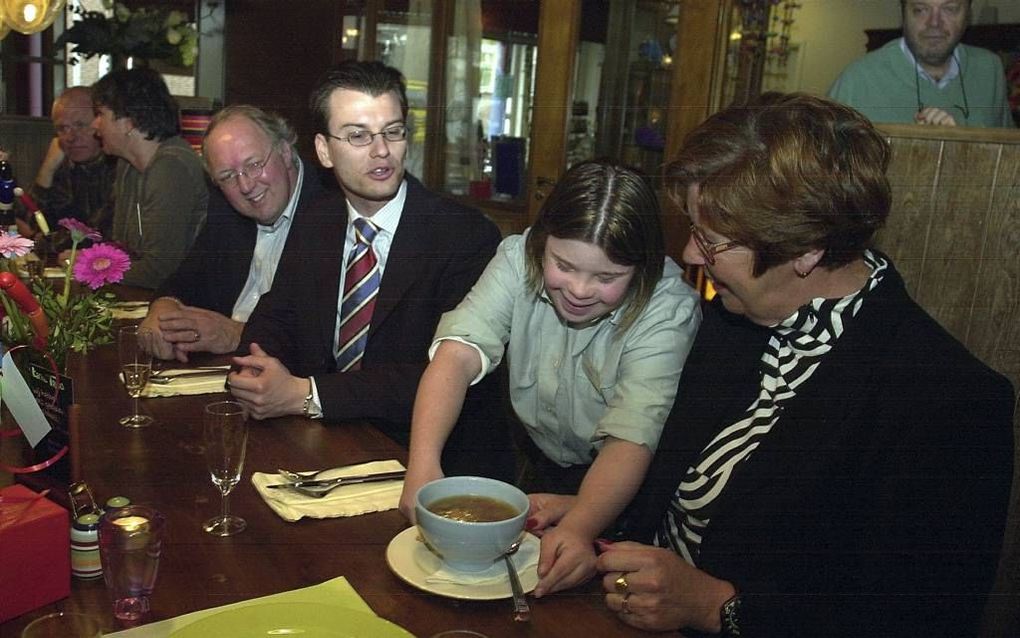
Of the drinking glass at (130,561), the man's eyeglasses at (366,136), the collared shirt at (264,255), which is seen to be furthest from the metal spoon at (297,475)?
the collared shirt at (264,255)

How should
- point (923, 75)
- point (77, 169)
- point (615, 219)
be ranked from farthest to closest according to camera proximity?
point (77, 169), point (923, 75), point (615, 219)

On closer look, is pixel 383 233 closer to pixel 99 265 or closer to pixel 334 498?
pixel 99 265

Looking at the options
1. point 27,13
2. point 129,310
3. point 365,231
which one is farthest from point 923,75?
point 27,13

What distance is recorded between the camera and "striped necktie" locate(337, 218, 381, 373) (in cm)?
196

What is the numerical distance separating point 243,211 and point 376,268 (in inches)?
28.0

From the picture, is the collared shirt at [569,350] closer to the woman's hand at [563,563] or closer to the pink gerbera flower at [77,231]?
the woman's hand at [563,563]

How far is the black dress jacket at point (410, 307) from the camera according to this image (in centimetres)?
192

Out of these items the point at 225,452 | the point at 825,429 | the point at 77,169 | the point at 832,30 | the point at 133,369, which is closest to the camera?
the point at 225,452

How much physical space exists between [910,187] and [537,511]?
104 cm

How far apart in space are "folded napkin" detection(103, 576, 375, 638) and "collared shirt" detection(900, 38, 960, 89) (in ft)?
6.97

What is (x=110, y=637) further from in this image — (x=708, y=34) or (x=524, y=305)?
(x=708, y=34)

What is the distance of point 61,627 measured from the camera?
766 millimetres

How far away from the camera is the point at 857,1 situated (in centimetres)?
480

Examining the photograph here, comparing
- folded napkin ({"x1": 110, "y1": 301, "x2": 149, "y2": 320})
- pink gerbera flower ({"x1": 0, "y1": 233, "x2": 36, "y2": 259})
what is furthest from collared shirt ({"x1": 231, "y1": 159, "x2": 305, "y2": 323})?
pink gerbera flower ({"x1": 0, "y1": 233, "x2": 36, "y2": 259})
